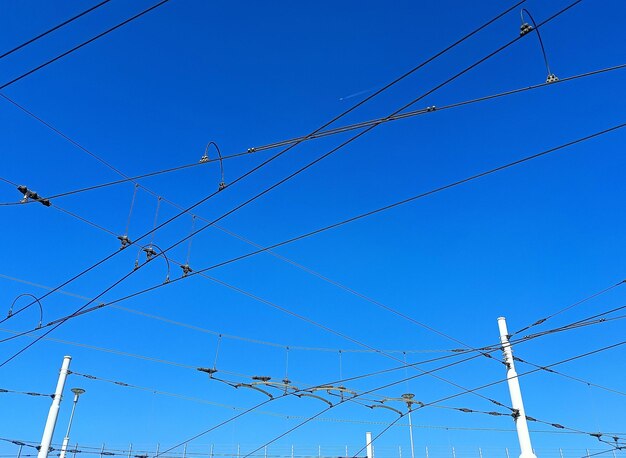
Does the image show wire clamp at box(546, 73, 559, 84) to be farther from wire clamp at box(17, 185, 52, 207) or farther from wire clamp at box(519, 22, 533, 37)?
wire clamp at box(17, 185, 52, 207)

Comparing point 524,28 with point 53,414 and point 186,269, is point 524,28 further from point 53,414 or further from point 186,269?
point 53,414

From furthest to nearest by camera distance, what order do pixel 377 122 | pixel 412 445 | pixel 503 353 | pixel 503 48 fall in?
1. pixel 412 445
2. pixel 503 353
3. pixel 377 122
4. pixel 503 48

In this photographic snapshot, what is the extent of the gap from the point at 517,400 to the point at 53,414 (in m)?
17.1

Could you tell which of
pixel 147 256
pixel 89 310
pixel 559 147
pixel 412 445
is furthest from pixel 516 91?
pixel 412 445

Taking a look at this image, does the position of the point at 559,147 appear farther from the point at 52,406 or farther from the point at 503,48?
the point at 52,406

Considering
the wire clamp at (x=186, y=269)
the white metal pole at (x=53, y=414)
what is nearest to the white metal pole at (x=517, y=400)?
the wire clamp at (x=186, y=269)

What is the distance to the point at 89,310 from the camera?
17828mm

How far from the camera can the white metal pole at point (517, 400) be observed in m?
18.0

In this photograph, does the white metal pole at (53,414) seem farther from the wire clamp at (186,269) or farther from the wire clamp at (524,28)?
the wire clamp at (524,28)

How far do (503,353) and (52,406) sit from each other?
17.1 m

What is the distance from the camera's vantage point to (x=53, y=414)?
20.6 metres

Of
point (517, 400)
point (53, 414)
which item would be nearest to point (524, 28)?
point (517, 400)

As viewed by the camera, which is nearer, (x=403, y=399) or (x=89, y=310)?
(x=89, y=310)

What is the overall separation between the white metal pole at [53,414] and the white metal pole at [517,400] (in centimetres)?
1662
